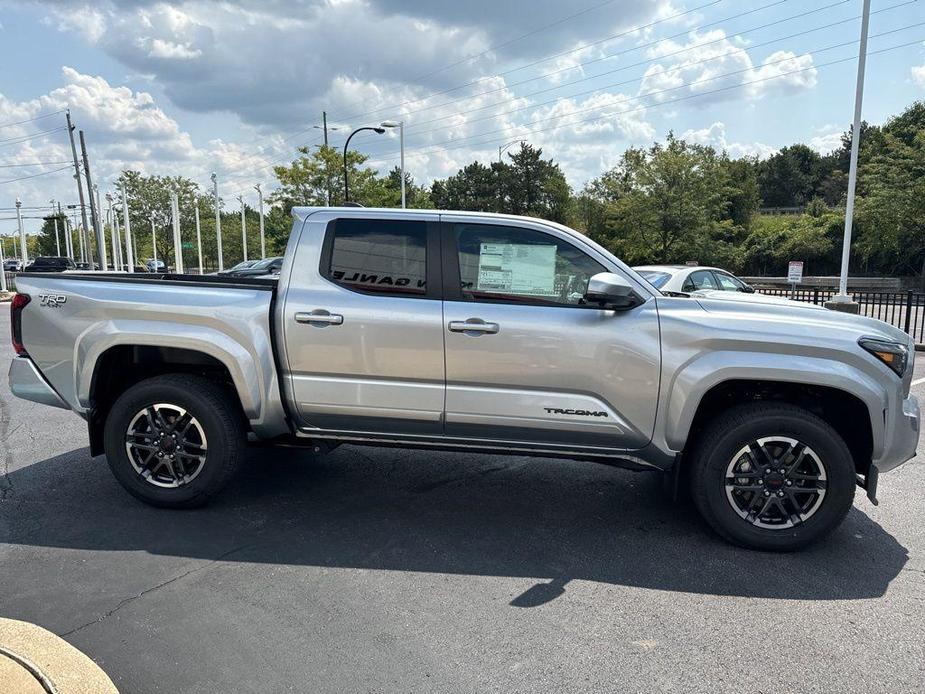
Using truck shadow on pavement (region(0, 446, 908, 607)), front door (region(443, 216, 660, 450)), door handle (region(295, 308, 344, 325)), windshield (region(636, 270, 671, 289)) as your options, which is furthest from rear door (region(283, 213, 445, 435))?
windshield (region(636, 270, 671, 289))

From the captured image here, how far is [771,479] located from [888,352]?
994mm

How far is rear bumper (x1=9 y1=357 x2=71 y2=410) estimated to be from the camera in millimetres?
4418

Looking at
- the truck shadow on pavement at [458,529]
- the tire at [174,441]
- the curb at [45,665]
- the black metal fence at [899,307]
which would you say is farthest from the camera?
the black metal fence at [899,307]

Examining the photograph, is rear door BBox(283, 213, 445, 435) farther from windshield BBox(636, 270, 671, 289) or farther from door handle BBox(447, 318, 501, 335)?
windshield BBox(636, 270, 671, 289)

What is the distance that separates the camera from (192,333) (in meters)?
4.18

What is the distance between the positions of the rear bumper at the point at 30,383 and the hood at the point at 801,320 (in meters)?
4.35

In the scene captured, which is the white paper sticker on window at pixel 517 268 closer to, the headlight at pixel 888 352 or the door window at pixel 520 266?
the door window at pixel 520 266

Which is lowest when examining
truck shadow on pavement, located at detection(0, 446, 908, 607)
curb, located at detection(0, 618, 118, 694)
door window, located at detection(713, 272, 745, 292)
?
truck shadow on pavement, located at detection(0, 446, 908, 607)

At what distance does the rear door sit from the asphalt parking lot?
29.7 inches

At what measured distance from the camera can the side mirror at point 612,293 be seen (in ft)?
12.2

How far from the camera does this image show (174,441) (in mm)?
4324

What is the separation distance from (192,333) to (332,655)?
7.53 feet

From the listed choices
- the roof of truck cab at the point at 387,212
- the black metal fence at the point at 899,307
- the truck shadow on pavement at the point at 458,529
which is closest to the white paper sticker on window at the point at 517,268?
the roof of truck cab at the point at 387,212

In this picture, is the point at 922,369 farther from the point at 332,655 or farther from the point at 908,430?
the point at 332,655
